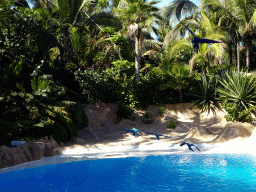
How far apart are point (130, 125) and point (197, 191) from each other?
29.2 ft

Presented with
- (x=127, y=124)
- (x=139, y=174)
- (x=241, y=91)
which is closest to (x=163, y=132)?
(x=127, y=124)

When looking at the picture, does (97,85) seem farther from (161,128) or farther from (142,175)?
(142,175)

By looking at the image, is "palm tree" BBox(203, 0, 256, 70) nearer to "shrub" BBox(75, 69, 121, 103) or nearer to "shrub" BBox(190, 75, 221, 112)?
"shrub" BBox(190, 75, 221, 112)

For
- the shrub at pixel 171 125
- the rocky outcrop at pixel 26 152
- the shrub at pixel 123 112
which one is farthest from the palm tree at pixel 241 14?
the rocky outcrop at pixel 26 152

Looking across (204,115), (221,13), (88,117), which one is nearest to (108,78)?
(88,117)

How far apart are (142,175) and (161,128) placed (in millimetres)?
7466

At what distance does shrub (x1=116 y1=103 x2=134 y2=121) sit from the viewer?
47.2 ft

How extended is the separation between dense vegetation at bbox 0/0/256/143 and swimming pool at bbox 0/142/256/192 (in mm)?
2634

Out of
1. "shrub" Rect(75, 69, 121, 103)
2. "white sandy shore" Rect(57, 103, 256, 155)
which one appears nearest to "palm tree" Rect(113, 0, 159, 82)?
"shrub" Rect(75, 69, 121, 103)

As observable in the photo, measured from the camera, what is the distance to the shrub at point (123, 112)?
14.4 metres

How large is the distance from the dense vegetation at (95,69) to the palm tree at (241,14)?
0.19 feet

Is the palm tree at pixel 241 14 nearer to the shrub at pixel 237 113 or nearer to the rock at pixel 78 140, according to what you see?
the shrub at pixel 237 113

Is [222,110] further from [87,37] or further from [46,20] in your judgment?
[46,20]

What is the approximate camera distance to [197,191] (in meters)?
5.04
